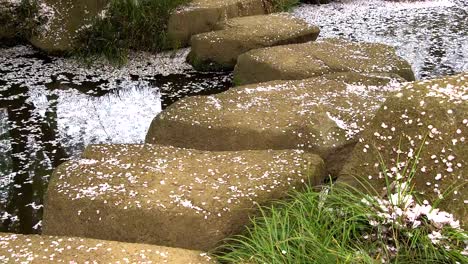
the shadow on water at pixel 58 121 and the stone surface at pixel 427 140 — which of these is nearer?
the stone surface at pixel 427 140

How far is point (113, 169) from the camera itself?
188 centimetres

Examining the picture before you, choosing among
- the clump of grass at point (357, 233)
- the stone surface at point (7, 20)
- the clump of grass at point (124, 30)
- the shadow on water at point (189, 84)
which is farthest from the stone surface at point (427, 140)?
the stone surface at point (7, 20)

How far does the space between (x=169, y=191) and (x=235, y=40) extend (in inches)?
79.2

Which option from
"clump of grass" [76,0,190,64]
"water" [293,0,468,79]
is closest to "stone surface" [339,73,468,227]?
"water" [293,0,468,79]

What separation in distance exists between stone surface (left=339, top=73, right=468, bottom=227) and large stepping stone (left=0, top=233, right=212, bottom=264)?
1.80ft

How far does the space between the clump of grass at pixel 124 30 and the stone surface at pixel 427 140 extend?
2418 millimetres

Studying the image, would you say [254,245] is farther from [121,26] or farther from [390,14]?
[390,14]

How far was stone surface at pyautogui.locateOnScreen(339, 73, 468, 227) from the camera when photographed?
4.91ft

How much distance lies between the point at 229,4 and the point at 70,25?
1110 millimetres

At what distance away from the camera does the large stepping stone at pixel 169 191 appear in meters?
1.64

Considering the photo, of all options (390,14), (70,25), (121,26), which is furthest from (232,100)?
(390,14)

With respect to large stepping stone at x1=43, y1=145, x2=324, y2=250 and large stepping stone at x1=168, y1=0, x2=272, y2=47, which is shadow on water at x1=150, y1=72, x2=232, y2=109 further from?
large stepping stone at x1=43, y1=145, x2=324, y2=250

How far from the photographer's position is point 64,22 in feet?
12.9

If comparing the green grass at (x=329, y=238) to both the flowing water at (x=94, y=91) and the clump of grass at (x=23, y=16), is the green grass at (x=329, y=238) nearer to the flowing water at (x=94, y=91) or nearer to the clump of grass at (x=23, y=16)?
the flowing water at (x=94, y=91)
